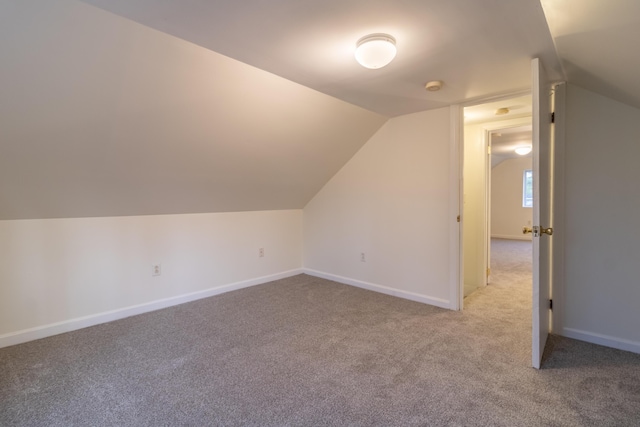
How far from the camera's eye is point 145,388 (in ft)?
6.12

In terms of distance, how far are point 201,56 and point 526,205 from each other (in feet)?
27.5

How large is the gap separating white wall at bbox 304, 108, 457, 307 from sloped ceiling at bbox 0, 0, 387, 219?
37 cm

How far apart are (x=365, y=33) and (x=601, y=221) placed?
2199 millimetres

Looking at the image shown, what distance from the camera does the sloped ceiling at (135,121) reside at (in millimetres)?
1594

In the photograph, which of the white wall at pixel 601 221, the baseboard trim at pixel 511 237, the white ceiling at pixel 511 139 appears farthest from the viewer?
the baseboard trim at pixel 511 237

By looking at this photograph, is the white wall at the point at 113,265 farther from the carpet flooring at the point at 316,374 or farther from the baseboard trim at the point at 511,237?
the baseboard trim at the point at 511,237

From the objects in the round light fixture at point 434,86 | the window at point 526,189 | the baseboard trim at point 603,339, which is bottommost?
the baseboard trim at point 603,339

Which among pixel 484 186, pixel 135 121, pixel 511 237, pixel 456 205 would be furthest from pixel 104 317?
pixel 511 237

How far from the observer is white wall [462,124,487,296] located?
12.8ft

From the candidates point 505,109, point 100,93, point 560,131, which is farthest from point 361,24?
point 505,109

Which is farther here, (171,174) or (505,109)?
(505,109)

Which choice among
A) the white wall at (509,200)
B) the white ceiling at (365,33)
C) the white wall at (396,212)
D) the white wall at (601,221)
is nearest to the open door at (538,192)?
the white ceiling at (365,33)

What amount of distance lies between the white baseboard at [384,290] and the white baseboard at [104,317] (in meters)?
0.94

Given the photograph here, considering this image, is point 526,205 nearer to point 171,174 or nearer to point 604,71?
point 604,71
